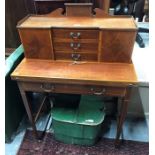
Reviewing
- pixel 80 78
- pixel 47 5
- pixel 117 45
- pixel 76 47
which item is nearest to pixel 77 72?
pixel 80 78

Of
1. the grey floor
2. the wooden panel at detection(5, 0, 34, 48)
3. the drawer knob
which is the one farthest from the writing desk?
the wooden panel at detection(5, 0, 34, 48)

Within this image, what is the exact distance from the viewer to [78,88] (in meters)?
1.17

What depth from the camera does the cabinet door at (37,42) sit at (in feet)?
3.90

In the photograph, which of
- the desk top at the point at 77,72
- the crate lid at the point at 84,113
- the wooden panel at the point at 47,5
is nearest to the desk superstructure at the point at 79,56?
the desk top at the point at 77,72

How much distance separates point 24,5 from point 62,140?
1.28 m

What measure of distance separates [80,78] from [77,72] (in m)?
0.07

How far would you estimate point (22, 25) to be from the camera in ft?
3.96

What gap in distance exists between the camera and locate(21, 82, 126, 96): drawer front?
114 cm

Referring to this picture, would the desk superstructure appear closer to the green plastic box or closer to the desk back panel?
the desk back panel

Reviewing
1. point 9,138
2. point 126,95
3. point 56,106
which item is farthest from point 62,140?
point 126,95

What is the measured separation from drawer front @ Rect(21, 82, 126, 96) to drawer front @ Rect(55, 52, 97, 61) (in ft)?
0.68

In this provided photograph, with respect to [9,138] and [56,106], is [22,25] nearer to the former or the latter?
[56,106]

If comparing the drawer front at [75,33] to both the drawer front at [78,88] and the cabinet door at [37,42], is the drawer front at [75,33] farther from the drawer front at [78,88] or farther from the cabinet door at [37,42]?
the drawer front at [78,88]

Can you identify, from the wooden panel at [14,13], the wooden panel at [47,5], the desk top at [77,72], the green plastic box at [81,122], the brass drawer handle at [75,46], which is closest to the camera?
the desk top at [77,72]
